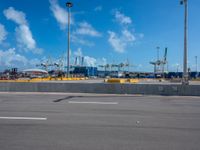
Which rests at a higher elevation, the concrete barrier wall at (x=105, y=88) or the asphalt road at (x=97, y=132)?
the concrete barrier wall at (x=105, y=88)

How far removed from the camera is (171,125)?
32.0 feet

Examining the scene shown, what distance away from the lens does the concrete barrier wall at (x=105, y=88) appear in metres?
23.9

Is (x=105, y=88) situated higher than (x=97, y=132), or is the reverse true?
(x=105, y=88)

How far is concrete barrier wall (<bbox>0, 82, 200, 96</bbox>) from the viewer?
2392cm

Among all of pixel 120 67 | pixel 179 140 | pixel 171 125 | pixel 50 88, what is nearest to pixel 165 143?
pixel 179 140

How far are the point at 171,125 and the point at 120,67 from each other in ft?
498

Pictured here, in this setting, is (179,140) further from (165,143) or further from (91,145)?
(91,145)

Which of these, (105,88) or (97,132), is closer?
(97,132)

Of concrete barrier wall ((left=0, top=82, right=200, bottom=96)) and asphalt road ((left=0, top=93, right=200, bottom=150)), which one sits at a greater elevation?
concrete barrier wall ((left=0, top=82, right=200, bottom=96))

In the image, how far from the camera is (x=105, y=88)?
2559 centimetres

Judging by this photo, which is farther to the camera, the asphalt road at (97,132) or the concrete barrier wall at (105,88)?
the concrete barrier wall at (105,88)

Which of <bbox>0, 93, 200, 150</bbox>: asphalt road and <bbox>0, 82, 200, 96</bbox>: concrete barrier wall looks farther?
<bbox>0, 82, 200, 96</bbox>: concrete barrier wall

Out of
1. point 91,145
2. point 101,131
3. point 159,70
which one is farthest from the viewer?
point 159,70

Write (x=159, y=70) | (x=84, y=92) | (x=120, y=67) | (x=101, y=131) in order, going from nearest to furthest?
(x=101, y=131), (x=84, y=92), (x=159, y=70), (x=120, y=67)
